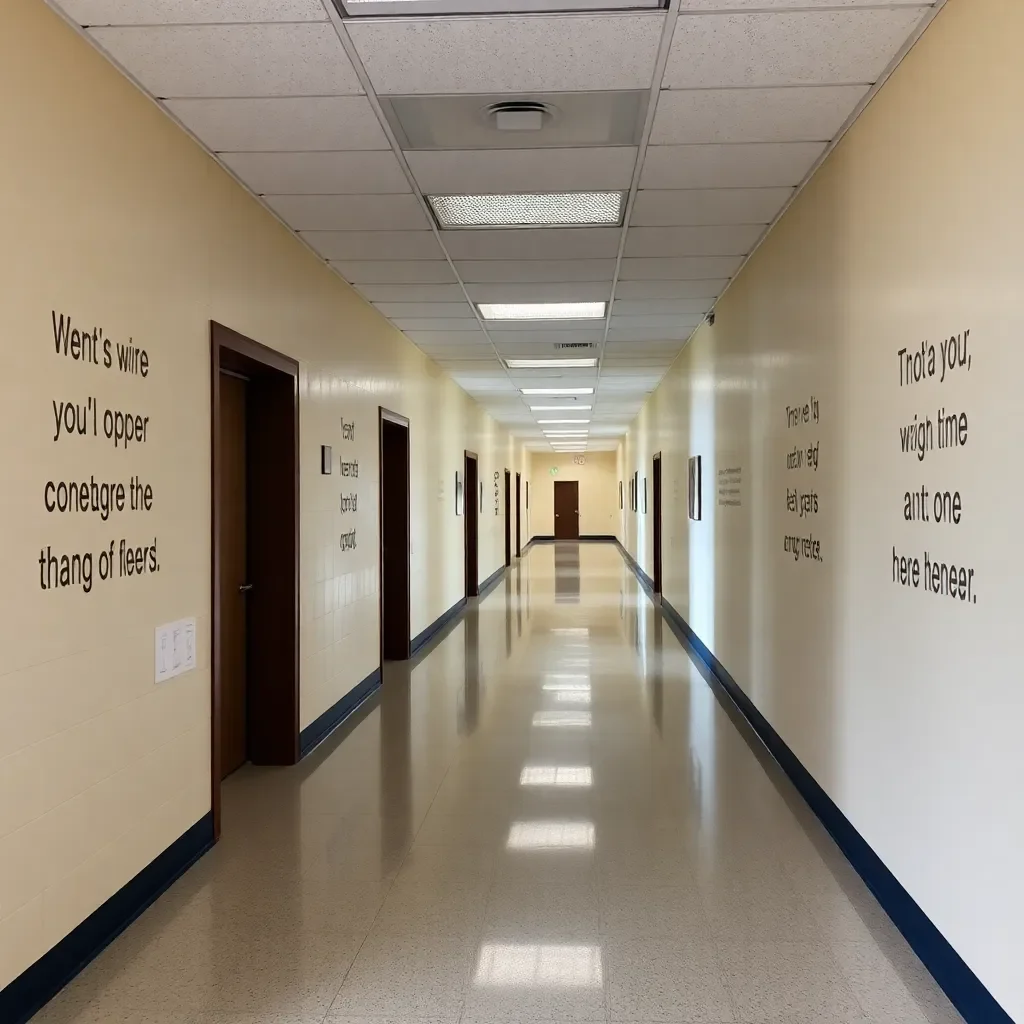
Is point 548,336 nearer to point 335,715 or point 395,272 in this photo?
point 395,272

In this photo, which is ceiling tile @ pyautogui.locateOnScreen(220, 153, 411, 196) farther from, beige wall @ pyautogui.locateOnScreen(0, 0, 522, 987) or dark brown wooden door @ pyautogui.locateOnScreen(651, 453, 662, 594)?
dark brown wooden door @ pyautogui.locateOnScreen(651, 453, 662, 594)

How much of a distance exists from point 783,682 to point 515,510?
16.6 m

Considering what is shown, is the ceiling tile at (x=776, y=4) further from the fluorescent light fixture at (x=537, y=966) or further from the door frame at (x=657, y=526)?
the door frame at (x=657, y=526)

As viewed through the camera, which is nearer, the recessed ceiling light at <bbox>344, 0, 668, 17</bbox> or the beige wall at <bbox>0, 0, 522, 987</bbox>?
the beige wall at <bbox>0, 0, 522, 987</bbox>

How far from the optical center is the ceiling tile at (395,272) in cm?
541

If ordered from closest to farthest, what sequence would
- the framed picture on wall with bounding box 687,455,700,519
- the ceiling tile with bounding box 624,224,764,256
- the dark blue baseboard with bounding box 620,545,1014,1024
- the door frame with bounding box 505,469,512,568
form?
1. the dark blue baseboard with bounding box 620,545,1014,1024
2. the ceiling tile with bounding box 624,224,764,256
3. the framed picture on wall with bounding box 687,455,700,519
4. the door frame with bounding box 505,469,512,568

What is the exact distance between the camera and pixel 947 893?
Result: 2520mm

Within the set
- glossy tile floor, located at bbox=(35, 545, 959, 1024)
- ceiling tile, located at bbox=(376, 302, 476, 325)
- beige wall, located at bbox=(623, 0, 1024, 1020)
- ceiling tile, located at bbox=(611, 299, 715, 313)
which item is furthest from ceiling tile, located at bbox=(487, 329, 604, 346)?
glossy tile floor, located at bbox=(35, 545, 959, 1024)

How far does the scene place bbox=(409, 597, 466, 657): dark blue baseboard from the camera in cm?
824

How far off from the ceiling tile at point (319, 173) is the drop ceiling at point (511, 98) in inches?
0.5

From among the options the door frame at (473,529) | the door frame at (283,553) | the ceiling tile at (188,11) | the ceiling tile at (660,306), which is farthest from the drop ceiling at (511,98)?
the door frame at (473,529)

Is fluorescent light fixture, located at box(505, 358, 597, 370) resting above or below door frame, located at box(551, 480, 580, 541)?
above

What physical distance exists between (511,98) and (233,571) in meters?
2.73

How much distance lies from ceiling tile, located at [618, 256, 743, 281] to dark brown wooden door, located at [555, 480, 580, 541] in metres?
23.1
